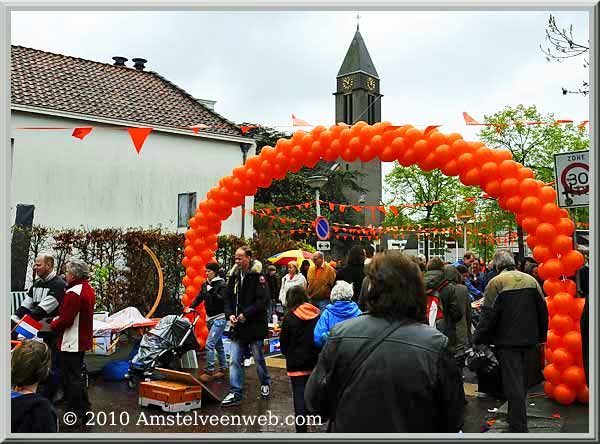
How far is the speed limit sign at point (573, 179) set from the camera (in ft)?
22.7

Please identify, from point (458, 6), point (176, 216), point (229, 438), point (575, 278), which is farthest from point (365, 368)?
point (176, 216)

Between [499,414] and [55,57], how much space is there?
2039 centimetres

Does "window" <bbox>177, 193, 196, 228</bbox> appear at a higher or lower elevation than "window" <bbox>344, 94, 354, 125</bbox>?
lower

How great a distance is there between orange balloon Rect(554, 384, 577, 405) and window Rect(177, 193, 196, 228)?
1477 cm

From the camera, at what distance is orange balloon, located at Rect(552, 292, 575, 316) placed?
7.75 metres

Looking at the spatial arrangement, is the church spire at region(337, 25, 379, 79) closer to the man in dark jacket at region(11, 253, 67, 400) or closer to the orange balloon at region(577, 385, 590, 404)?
the orange balloon at region(577, 385, 590, 404)

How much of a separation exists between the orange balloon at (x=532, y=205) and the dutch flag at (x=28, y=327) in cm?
650

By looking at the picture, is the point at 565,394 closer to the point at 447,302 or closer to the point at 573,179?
the point at 447,302

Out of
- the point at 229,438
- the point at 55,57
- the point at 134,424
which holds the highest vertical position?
the point at 55,57

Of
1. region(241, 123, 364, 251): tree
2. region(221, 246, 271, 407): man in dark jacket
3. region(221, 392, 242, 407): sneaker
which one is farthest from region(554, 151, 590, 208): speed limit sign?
region(241, 123, 364, 251): tree

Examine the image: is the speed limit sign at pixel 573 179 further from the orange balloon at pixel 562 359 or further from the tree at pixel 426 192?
the tree at pixel 426 192

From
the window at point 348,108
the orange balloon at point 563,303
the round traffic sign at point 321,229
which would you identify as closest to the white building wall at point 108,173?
the round traffic sign at point 321,229

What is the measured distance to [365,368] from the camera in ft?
8.96

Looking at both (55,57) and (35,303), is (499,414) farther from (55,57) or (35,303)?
(55,57)
